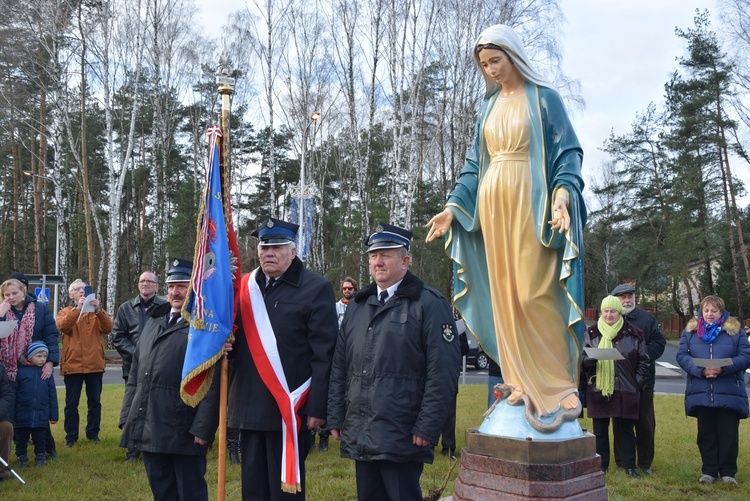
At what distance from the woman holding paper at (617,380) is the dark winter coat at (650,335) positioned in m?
0.17

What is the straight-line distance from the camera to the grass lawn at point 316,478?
18.4 ft

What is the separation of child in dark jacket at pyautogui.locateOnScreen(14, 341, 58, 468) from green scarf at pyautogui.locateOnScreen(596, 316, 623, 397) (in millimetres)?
5583

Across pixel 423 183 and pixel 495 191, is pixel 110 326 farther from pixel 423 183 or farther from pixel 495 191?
pixel 423 183

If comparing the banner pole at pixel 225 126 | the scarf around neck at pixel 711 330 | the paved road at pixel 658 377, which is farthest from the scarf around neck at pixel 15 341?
the paved road at pixel 658 377

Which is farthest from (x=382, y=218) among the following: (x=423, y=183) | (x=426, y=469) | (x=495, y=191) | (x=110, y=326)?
(x=495, y=191)

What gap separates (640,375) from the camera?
653 cm

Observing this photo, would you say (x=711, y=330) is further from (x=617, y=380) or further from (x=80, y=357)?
(x=80, y=357)

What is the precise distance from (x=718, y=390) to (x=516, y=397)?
125 inches

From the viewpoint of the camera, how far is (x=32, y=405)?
6652 millimetres

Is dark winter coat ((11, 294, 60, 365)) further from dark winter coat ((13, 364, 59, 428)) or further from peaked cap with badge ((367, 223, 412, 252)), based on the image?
peaked cap with badge ((367, 223, 412, 252))

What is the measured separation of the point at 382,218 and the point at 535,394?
20429 millimetres

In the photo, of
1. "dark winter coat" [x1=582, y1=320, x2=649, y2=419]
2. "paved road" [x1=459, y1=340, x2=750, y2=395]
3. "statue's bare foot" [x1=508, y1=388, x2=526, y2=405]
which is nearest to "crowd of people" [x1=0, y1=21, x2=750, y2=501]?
"statue's bare foot" [x1=508, y1=388, x2=526, y2=405]

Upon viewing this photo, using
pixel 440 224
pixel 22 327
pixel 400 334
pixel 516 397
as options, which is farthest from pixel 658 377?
pixel 400 334

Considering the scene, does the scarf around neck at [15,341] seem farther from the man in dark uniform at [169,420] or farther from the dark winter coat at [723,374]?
the dark winter coat at [723,374]
